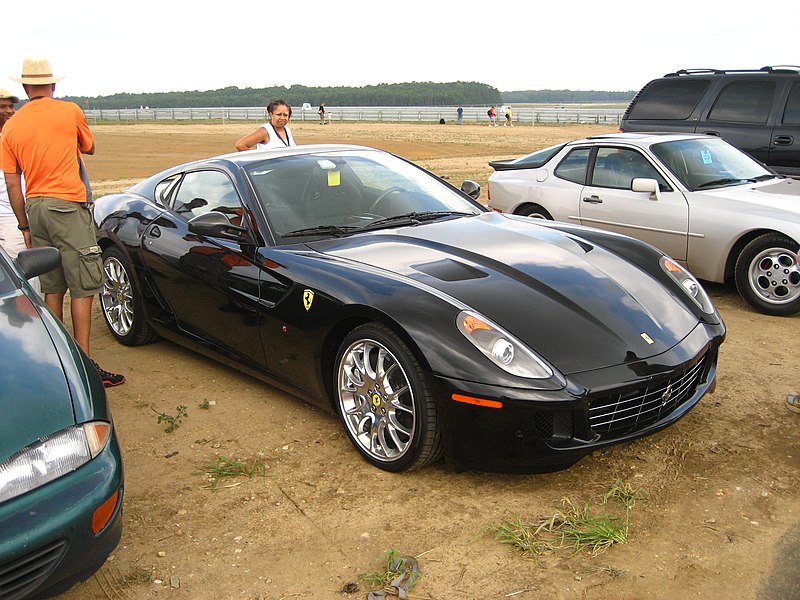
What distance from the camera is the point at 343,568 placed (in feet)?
10.1

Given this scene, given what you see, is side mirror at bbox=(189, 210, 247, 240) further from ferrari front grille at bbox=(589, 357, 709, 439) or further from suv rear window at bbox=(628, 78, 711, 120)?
suv rear window at bbox=(628, 78, 711, 120)

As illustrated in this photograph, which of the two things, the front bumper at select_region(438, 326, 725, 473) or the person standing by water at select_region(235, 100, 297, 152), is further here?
the person standing by water at select_region(235, 100, 297, 152)

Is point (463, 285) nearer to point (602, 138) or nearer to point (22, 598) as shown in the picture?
point (22, 598)

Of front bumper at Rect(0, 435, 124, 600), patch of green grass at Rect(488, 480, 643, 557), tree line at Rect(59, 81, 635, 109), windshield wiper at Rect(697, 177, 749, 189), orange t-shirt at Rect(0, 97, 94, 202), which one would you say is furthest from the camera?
tree line at Rect(59, 81, 635, 109)

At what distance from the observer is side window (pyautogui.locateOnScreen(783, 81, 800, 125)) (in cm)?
895

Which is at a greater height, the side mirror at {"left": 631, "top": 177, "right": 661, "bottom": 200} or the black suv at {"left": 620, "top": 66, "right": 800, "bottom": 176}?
the black suv at {"left": 620, "top": 66, "right": 800, "bottom": 176}

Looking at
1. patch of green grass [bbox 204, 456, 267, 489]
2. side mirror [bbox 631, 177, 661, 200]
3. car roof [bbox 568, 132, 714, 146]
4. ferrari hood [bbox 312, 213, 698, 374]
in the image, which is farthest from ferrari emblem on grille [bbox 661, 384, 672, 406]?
car roof [bbox 568, 132, 714, 146]

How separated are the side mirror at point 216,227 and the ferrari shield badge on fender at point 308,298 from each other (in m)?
0.71

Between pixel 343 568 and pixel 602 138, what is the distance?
5.74 m

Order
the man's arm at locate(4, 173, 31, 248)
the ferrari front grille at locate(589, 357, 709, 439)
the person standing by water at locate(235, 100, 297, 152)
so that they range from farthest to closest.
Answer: the person standing by water at locate(235, 100, 297, 152) → the man's arm at locate(4, 173, 31, 248) → the ferrari front grille at locate(589, 357, 709, 439)

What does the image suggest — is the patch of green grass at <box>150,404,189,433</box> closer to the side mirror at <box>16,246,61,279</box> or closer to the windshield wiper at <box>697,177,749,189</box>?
the side mirror at <box>16,246,61,279</box>

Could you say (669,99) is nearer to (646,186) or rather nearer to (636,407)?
(646,186)

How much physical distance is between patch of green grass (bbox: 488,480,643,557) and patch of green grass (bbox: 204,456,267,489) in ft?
3.94

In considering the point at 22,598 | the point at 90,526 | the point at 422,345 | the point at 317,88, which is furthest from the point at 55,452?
the point at 317,88
